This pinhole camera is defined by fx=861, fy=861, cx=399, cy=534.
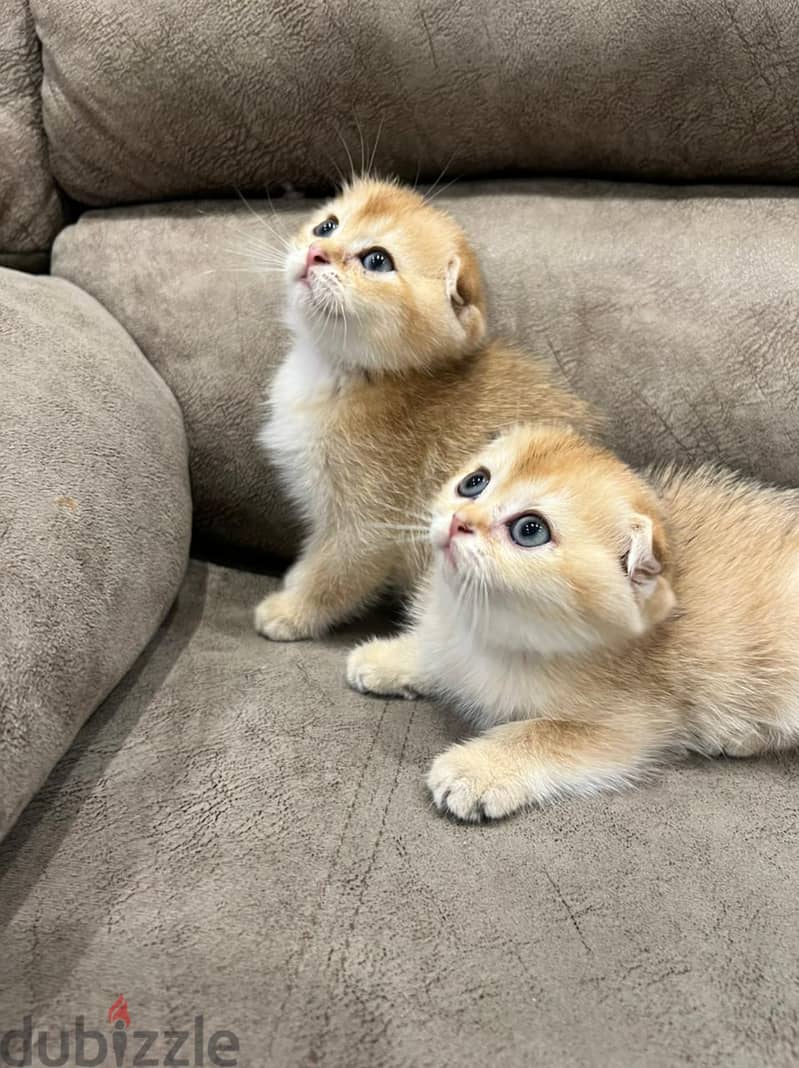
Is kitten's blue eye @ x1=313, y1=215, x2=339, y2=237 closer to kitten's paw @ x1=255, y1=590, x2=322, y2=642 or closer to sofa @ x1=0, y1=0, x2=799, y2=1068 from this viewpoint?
sofa @ x1=0, y1=0, x2=799, y2=1068

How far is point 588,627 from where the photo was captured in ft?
2.87

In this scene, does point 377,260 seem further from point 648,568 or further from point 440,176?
point 648,568

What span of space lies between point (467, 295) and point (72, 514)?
0.54 m

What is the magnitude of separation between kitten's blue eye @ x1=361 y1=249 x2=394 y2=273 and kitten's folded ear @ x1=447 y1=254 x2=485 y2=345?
0.08m

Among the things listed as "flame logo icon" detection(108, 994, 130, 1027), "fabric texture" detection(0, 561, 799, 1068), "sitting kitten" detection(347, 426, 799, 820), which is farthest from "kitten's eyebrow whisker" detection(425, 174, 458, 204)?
"flame logo icon" detection(108, 994, 130, 1027)

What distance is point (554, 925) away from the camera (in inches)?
29.1

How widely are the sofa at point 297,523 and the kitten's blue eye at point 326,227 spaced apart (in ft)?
0.38

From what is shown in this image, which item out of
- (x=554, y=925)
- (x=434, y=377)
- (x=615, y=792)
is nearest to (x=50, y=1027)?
(x=554, y=925)

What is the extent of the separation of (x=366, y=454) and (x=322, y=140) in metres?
0.45

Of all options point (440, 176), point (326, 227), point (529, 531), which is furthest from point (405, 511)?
point (440, 176)

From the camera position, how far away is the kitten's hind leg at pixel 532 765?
0.86m

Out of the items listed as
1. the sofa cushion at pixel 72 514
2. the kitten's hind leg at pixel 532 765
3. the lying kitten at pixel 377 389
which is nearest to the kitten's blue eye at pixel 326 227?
the lying kitten at pixel 377 389

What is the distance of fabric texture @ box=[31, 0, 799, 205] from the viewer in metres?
1.06

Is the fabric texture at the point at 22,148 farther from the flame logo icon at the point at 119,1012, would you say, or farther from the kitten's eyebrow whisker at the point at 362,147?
the flame logo icon at the point at 119,1012
